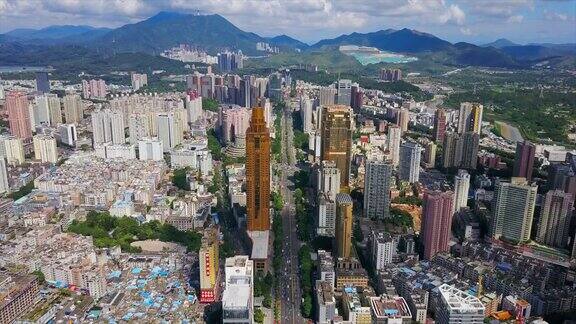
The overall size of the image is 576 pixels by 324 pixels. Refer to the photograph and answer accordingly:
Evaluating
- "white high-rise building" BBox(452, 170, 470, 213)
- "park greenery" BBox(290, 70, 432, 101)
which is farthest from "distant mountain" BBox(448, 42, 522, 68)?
"white high-rise building" BBox(452, 170, 470, 213)

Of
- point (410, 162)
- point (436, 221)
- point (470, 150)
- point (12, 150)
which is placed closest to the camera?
point (436, 221)

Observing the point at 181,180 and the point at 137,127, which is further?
the point at 137,127

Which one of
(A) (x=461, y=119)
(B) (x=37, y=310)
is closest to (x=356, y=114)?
(A) (x=461, y=119)

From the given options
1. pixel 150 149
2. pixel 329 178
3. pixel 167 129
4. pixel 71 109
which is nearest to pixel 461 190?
pixel 329 178

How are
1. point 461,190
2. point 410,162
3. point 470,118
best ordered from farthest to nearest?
point 470,118 → point 410,162 → point 461,190

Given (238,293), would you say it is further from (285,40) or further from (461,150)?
(285,40)

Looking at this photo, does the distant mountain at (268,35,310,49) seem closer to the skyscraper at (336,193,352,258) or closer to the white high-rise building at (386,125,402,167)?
the white high-rise building at (386,125,402,167)

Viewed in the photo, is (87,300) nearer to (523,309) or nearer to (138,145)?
(523,309)

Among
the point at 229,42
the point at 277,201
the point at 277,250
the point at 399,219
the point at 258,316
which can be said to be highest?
the point at 229,42
